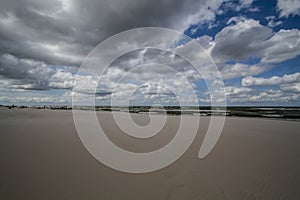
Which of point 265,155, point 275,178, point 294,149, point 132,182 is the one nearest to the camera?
point 132,182

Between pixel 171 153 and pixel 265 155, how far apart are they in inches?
150

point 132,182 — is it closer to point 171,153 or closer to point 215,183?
point 215,183

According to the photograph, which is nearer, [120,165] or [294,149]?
[120,165]

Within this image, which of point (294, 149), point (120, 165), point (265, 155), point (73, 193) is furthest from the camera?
point (294, 149)

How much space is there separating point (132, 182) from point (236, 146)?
580 cm

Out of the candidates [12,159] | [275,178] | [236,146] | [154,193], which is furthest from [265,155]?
[12,159]

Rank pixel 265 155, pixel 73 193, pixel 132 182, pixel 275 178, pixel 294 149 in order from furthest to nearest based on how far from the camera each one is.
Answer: pixel 294 149 < pixel 265 155 < pixel 275 178 < pixel 132 182 < pixel 73 193

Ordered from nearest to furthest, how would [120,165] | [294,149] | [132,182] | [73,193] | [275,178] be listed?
[73,193] < [132,182] < [275,178] < [120,165] < [294,149]

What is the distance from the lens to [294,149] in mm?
7203

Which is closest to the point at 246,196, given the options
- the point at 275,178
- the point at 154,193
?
the point at 275,178

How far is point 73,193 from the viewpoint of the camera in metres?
3.41

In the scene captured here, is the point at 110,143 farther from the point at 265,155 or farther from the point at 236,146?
the point at 265,155

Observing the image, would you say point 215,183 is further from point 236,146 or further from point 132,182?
point 236,146

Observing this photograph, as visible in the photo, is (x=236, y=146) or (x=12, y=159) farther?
(x=236, y=146)
